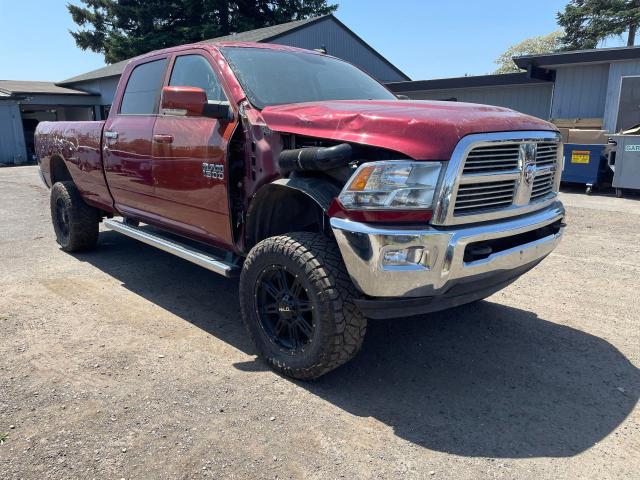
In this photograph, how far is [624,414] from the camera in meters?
2.82

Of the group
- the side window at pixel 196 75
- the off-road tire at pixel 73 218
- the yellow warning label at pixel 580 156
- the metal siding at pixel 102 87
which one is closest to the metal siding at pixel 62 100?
the metal siding at pixel 102 87

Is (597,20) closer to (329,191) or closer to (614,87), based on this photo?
(614,87)

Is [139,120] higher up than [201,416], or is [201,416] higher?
[139,120]

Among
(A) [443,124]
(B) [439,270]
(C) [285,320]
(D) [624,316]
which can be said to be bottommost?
Result: (D) [624,316]

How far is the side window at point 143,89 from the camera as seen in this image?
14.8 feet

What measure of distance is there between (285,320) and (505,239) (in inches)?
55.0

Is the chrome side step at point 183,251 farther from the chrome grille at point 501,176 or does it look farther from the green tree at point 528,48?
the green tree at point 528,48

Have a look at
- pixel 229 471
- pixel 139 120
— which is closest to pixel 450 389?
pixel 229 471

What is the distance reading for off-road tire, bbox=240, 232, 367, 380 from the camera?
279 cm

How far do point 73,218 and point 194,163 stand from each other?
2.85 m

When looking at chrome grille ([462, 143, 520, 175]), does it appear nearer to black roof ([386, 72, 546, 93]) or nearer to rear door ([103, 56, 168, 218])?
rear door ([103, 56, 168, 218])

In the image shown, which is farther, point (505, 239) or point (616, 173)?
point (616, 173)

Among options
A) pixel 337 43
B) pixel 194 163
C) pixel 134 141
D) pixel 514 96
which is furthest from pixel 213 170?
pixel 337 43

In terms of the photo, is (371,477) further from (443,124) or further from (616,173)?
(616,173)
